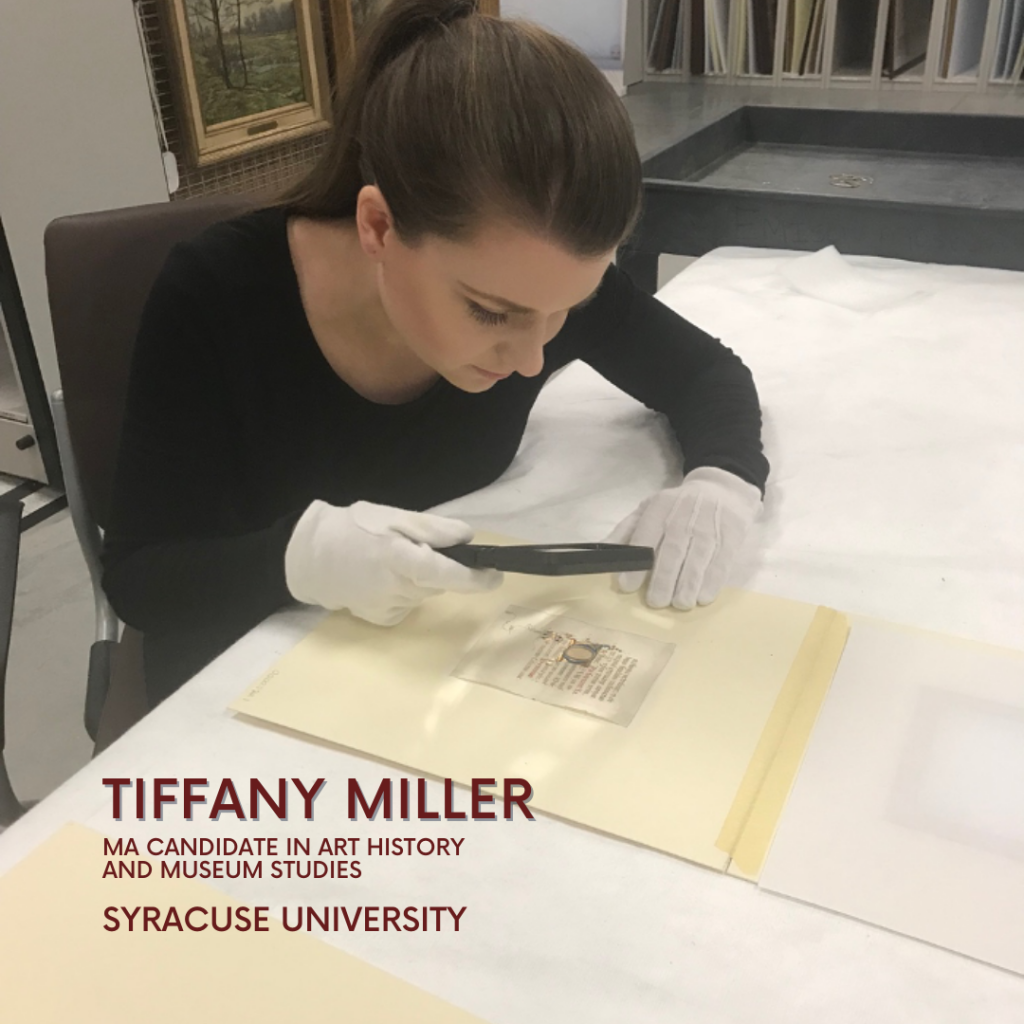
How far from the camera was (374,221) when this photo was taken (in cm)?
80

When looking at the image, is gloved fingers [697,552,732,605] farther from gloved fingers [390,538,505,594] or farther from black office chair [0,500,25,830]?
black office chair [0,500,25,830]

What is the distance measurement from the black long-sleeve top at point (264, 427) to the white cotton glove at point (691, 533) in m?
0.05

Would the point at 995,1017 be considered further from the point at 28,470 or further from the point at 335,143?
the point at 28,470

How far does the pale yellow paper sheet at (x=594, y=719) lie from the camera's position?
1.91 ft

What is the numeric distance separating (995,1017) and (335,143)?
31.5 inches

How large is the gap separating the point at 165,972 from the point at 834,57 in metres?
3.11

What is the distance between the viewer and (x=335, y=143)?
882 millimetres

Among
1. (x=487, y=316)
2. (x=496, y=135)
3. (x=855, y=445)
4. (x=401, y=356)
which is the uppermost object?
(x=496, y=135)

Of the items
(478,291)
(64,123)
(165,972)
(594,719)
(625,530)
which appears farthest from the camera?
(64,123)

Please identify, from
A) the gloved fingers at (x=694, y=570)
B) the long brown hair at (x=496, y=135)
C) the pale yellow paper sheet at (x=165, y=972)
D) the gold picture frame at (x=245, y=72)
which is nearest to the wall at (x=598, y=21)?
the gold picture frame at (x=245, y=72)

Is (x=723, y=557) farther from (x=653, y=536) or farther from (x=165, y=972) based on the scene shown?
(x=165, y=972)

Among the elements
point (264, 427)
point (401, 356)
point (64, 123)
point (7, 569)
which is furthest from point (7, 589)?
point (64, 123)

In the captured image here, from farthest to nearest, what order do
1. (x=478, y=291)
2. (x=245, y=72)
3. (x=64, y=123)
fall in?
(x=245, y=72)
(x=64, y=123)
(x=478, y=291)

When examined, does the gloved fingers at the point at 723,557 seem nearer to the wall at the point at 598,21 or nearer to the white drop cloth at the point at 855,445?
the white drop cloth at the point at 855,445
